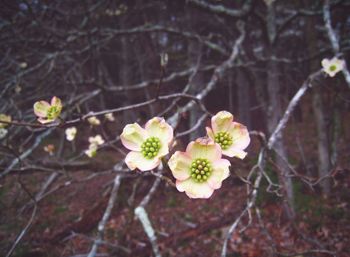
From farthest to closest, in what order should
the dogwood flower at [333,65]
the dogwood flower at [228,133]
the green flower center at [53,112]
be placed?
the dogwood flower at [333,65]
the green flower center at [53,112]
the dogwood flower at [228,133]

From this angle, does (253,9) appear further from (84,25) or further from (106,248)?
(106,248)

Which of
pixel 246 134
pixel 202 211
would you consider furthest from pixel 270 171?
pixel 246 134

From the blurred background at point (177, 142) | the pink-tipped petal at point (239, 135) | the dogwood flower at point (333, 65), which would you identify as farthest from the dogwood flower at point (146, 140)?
the dogwood flower at point (333, 65)

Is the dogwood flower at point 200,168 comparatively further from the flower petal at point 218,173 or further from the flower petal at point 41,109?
the flower petal at point 41,109

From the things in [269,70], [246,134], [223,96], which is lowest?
[223,96]

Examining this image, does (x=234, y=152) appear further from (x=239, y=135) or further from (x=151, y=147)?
(x=151, y=147)
